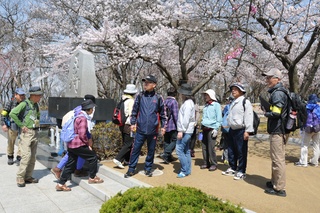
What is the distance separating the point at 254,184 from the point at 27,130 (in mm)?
4168

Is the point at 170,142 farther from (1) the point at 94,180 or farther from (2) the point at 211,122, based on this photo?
(1) the point at 94,180

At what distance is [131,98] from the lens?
5688 mm

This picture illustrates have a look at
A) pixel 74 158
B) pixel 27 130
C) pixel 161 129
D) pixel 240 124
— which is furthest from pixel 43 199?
pixel 240 124

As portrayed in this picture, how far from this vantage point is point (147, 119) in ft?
15.7

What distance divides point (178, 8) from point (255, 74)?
12.2m

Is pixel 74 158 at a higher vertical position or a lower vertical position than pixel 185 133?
lower

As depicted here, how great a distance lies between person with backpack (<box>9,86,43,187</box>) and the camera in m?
4.86

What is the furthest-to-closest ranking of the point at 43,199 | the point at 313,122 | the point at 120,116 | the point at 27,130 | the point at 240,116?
the point at 313,122 < the point at 120,116 < the point at 27,130 < the point at 240,116 < the point at 43,199

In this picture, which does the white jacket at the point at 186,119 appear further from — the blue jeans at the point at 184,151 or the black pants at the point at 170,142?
the black pants at the point at 170,142

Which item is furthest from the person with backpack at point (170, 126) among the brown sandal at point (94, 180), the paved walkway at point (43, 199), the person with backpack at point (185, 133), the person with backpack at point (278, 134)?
the person with backpack at point (278, 134)

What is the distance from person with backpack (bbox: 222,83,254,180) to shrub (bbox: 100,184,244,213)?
7.60ft

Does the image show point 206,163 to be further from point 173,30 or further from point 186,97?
point 173,30

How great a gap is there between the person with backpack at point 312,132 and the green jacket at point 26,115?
5775mm

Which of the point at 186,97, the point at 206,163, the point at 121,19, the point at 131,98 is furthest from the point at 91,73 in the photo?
the point at 121,19
